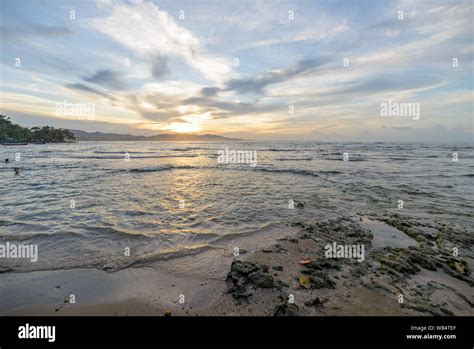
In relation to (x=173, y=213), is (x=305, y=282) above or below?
below

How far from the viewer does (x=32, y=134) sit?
11875cm

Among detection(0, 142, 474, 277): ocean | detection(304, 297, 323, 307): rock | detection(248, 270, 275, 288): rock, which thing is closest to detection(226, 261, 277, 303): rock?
detection(248, 270, 275, 288): rock

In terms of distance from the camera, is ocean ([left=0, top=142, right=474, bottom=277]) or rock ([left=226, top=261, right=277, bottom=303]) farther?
ocean ([left=0, top=142, right=474, bottom=277])

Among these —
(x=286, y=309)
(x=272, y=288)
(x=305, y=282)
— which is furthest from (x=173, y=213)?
(x=286, y=309)

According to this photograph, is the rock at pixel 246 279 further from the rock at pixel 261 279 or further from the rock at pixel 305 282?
the rock at pixel 305 282

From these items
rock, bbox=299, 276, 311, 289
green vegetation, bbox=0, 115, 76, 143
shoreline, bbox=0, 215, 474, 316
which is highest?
green vegetation, bbox=0, 115, 76, 143

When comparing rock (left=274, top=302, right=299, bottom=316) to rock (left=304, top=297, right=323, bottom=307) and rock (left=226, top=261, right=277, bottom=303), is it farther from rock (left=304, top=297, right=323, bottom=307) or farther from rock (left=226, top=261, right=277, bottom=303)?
rock (left=226, top=261, right=277, bottom=303)

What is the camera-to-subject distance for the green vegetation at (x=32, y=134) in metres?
109

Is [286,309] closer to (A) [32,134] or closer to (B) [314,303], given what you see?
(B) [314,303]

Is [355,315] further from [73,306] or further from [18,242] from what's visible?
[18,242]

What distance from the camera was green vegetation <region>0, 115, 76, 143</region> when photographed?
358ft

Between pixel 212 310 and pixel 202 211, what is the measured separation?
6.63 meters
